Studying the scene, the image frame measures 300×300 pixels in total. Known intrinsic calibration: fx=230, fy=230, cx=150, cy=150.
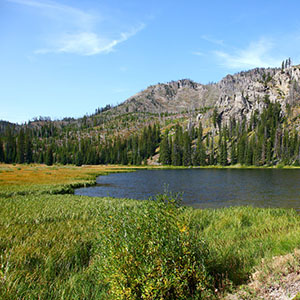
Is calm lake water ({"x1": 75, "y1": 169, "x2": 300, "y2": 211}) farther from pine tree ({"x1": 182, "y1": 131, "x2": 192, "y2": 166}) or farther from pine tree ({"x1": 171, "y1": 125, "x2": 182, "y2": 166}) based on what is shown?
pine tree ({"x1": 171, "y1": 125, "x2": 182, "y2": 166})

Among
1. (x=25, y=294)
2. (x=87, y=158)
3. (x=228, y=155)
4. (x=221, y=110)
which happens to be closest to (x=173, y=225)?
(x=25, y=294)

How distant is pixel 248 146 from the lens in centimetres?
13012

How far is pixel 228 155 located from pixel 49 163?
11867 cm

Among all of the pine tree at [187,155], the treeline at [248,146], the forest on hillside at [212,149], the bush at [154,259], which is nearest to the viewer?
the bush at [154,259]

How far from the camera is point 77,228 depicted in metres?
12.7

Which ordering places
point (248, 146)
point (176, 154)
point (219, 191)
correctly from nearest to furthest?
1. point (219, 191)
2. point (248, 146)
3. point (176, 154)

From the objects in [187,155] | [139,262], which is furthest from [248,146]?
[139,262]

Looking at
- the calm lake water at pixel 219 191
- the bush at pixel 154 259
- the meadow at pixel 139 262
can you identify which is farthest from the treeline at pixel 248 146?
the bush at pixel 154 259

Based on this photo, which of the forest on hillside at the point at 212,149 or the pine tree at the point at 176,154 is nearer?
the forest on hillside at the point at 212,149

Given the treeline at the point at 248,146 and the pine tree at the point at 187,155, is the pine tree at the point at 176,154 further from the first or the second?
the pine tree at the point at 187,155

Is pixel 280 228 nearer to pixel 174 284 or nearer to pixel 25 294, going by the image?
pixel 174 284

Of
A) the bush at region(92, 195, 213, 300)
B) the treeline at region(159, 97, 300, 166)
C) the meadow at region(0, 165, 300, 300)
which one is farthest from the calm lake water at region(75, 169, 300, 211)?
the treeline at region(159, 97, 300, 166)

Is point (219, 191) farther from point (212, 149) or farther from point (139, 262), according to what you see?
point (212, 149)

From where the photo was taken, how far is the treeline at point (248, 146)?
124m
